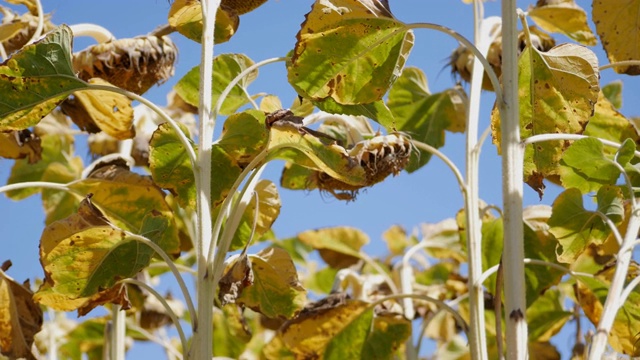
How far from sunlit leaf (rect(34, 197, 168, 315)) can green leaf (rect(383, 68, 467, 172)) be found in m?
0.94

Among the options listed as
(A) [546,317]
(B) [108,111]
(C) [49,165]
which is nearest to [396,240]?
(A) [546,317]

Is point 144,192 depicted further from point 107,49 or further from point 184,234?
point 184,234

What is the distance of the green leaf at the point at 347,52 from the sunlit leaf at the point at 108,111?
0.59 metres

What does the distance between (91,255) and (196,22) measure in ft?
1.73

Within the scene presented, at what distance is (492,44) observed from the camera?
2369mm

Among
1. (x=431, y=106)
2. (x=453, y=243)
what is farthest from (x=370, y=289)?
(x=431, y=106)

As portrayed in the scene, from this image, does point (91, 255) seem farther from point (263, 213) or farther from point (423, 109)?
point (423, 109)

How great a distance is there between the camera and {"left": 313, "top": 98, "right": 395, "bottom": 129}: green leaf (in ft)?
5.19

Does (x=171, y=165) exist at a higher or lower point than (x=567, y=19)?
lower

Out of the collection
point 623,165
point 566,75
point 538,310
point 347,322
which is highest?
point 566,75

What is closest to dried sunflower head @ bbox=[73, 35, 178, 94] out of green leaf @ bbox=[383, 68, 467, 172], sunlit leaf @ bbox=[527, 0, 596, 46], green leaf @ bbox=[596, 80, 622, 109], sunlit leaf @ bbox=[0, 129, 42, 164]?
sunlit leaf @ bbox=[0, 129, 42, 164]

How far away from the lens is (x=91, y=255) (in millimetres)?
1609

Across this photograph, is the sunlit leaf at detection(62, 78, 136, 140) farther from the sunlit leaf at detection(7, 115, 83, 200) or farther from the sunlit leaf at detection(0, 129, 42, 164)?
the sunlit leaf at detection(7, 115, 83, 200)

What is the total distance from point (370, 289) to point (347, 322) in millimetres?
605
